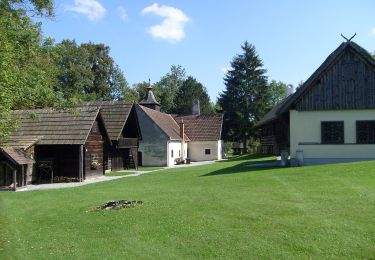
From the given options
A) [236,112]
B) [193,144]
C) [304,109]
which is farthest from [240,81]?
[304,109]

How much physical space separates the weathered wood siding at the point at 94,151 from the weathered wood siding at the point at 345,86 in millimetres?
14215

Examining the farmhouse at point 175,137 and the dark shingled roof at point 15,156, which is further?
the farmhouse at point 175,137

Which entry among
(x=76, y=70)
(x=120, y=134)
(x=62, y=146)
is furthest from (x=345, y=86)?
(x=76, y=70)

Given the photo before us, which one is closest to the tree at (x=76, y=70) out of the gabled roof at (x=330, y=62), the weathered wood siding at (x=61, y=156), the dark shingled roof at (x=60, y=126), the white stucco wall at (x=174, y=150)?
the white stucco wall at (x=174, y=150)

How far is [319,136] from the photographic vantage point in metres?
25.6

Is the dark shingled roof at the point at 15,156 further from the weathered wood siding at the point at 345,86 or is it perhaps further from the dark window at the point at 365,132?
the dark window at the point at 365,132

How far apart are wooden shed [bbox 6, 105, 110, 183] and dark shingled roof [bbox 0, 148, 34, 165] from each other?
2746 mm

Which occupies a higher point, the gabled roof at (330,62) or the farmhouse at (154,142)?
the gabled roof at (330,62)

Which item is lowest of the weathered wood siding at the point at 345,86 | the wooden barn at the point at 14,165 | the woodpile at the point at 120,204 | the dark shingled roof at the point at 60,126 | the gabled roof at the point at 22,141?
the woodpile at the point at 120,204

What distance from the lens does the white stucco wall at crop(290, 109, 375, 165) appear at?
2503 cm

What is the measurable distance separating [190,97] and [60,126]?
5507cm

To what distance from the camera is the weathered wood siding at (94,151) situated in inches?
1183

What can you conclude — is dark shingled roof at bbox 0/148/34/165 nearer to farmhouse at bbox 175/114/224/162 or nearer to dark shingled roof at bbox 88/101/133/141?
dark shingled roof at bbox 88/101/133/141

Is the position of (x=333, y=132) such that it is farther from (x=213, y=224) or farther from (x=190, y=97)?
(x=190, y=97)
